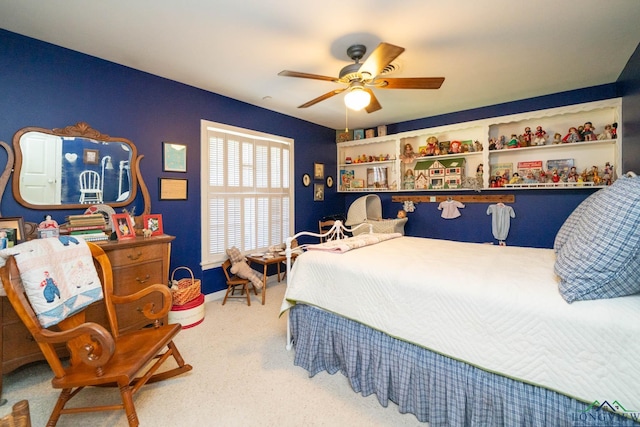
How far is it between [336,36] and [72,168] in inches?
101

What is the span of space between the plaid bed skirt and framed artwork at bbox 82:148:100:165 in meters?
2.31

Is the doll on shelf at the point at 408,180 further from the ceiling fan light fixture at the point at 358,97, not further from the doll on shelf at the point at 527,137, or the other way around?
the ceiling fan light fixture at the point at 358,97

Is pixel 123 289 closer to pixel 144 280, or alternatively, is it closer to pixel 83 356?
pixel 144 280

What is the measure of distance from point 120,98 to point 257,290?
267 centimetres

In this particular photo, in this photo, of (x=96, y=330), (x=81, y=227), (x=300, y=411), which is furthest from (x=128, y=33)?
(x=300, y=411)

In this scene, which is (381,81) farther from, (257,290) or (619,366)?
(257,290)

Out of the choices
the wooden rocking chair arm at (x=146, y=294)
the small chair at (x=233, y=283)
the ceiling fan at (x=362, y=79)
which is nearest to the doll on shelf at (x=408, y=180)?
the ceiling fan at (x=362, y=79)

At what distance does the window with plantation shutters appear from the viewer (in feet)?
11.3

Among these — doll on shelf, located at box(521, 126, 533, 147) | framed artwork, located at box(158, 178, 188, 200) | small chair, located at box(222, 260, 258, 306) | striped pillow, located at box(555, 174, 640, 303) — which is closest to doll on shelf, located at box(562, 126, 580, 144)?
doll on shelf, located at box(521, 126, 533, 147)

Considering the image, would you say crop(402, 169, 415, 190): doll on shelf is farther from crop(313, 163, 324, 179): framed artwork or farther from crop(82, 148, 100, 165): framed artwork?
crop(82, 148, 100, 165): framed artwork

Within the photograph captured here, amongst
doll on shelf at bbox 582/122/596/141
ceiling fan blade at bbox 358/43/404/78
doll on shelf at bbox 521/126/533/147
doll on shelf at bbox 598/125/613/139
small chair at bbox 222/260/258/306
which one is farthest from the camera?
doll on shelf at bbox 521/126/533/147

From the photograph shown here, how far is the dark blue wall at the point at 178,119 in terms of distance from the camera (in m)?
2.25

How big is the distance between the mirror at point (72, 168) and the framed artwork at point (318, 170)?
8.73ft

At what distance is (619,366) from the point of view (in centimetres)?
107
